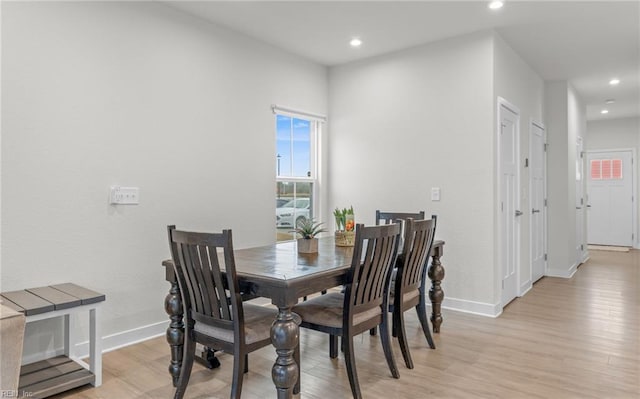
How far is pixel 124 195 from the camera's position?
3008mm

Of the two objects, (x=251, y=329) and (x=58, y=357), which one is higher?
(x=251, y=329)

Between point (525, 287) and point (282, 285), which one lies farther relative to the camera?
point (525, 287)

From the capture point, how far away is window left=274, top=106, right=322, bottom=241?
4.51 meters

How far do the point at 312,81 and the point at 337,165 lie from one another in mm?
1033

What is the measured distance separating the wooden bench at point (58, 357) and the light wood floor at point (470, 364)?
0.08 meters

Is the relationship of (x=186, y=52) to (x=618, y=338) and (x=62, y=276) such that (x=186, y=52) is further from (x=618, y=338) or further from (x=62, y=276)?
(x=618, y=338)

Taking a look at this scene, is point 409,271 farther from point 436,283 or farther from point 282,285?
point 282,285

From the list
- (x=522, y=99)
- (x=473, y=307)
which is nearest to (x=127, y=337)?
(x=473, y=307)

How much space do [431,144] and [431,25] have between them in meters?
1.13

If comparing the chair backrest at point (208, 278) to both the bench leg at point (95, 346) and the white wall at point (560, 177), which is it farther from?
the white wall at point (560, 177)

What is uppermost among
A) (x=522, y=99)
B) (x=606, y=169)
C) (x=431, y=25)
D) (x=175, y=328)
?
(x=431, y=25)

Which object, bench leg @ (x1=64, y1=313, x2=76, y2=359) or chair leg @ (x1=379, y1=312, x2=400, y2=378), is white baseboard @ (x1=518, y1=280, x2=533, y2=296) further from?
bench leg @ (x1=64, y1=313, x2=76, y2=359)

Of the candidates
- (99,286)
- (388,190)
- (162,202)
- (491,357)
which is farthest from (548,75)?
(99,286)

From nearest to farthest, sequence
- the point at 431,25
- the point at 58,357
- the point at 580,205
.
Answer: the point at 58,357 < the point at 431,25 < the point at 580,205
